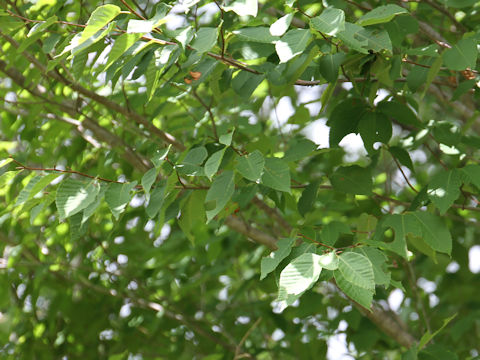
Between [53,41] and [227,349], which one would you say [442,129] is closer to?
[53,41]

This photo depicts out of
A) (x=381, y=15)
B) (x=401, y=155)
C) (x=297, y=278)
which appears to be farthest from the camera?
(x=401, y=155)

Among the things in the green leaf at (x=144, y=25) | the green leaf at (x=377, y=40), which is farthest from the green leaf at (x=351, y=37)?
the green leaf at (x=144, y=25)

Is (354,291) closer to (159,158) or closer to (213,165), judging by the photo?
(213,165)

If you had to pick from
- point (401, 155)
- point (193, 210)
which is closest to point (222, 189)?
point (193, 210)

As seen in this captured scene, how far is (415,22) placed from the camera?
1.75 meters

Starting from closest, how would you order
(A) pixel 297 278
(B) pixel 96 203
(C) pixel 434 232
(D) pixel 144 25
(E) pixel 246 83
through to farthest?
(A) pixel 297 278, (D) pixel 144 25, (B) pixel 96 203, (C) pixel 434 232, (E) pixel 246 83

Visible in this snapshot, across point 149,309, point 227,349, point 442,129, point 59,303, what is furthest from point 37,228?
point 442,129

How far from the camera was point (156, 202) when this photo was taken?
1.38m

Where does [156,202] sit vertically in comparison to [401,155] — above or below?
above

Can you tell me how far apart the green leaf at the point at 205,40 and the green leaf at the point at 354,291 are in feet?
1.55

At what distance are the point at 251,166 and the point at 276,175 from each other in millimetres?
78

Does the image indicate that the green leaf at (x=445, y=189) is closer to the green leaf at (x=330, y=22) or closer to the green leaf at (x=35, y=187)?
the green leaf at (x=330, y=22)

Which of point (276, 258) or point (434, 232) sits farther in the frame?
point (434, 232)

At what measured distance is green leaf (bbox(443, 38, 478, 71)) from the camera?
1336mm
